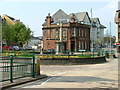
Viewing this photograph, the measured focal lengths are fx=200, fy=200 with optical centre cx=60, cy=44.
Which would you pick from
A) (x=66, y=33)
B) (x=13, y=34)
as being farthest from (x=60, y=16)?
(x=13, y=34)

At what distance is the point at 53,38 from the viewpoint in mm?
56469

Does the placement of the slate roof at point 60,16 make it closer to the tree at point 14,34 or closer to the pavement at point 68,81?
the tree at point 14,34

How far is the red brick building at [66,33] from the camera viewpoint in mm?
54500

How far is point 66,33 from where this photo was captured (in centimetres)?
5484

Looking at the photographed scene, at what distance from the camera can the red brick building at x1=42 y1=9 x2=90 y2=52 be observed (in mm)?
54500

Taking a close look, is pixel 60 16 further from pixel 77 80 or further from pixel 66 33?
pixel 77 80

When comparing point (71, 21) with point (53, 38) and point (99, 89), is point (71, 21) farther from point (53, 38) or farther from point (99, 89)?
point (99, 89)

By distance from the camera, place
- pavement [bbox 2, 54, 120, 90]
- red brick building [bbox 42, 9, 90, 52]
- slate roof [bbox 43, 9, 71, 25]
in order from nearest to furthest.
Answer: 1. pavement [bbox 2, 54, 120, 90]
2. red brick building [bbox 42, 9, 90, 52]
3. slate roof [bbox 43, 9, 71, 25]

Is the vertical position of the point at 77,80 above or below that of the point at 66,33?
below

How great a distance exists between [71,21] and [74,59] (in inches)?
1302

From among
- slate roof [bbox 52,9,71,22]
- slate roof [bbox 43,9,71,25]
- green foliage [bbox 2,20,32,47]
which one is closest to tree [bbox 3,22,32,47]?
green foliage [bbox 2,20,32,47]

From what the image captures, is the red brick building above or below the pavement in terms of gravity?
above

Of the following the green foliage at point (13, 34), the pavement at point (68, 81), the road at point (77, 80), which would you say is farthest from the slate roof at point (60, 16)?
the pavement at point (68, 81)

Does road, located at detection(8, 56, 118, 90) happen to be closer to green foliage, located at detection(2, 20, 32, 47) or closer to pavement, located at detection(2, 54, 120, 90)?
pavement, located at detection(2, 54, 120, 90)
